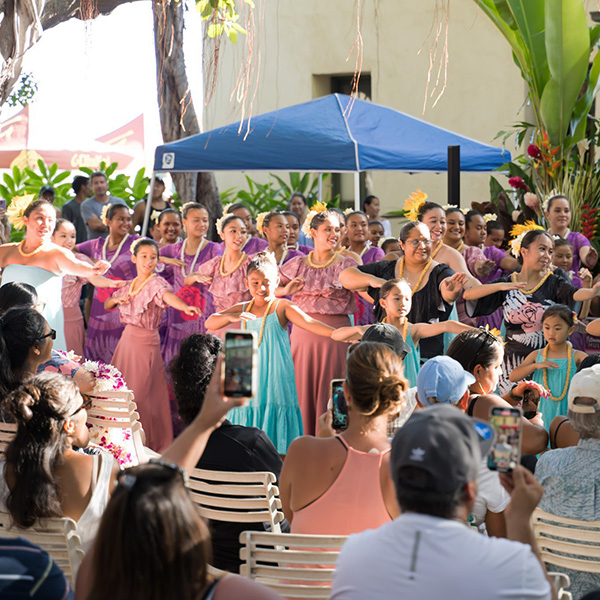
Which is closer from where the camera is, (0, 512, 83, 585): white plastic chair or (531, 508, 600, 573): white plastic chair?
(0, 512, 83, 585): white plastic chair

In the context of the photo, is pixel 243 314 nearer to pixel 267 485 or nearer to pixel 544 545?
pixel 267 485

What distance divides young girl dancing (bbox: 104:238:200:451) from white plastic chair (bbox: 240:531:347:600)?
15.1ft

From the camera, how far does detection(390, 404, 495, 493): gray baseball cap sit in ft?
6.52

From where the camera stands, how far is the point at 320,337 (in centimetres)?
682

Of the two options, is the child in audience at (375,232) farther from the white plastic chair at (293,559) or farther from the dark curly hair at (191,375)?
the white plastic chair at (293,559)

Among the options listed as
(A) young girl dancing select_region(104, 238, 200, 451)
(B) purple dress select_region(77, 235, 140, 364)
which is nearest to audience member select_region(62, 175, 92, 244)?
(B) purple dress select_region(77, 235, 140, 364)

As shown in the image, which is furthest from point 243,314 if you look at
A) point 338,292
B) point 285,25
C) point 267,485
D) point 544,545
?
point 285,25

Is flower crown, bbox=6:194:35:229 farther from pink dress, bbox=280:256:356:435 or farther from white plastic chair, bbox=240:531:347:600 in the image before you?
white plastic chair, bbox=240:531:347:600

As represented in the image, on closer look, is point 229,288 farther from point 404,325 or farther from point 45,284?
point 404,325

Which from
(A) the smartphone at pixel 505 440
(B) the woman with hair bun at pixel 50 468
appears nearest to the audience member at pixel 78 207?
(B) the woman with hair bun at pixel 50 468

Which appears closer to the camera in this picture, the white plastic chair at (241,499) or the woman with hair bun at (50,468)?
the woman with hair bun at (50,468)

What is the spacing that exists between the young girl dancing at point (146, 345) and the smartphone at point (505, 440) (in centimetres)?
529

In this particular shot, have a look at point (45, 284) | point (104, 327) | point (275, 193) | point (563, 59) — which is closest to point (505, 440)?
point (45, 284)

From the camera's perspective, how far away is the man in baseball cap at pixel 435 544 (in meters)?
1.93
